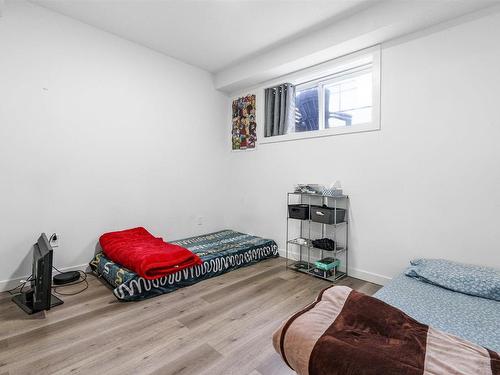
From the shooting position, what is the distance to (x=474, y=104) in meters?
2.16

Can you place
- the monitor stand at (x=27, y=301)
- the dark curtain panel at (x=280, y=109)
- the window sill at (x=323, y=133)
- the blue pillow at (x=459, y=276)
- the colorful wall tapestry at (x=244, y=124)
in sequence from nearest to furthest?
1. the blue pillow at (x=459, y=276)
2. the monitor stand at (x=27, y=301)
3. the window sill at (x=323, y=133)
4. the dark curtain panel at (x=280, y=109)
5. the colorful wall tapestry at (x=244, y=124)

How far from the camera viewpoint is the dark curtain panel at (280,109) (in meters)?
3.45

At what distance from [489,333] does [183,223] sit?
3.23 meters

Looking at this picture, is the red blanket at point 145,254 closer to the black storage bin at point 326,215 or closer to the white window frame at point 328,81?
the black storage bin at point 326,215

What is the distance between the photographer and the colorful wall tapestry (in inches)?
153

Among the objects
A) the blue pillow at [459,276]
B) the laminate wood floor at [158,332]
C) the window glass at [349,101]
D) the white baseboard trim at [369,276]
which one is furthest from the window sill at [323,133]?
the laminate wood floor at [158,332]

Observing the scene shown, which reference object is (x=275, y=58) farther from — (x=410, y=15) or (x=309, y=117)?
(x=410, y=15)

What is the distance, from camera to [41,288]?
2002 millimetres

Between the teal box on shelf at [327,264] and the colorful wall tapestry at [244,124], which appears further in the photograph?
the colorful wall tapestry at [244,124]

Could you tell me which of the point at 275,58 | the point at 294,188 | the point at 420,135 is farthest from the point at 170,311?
the point at 275,58

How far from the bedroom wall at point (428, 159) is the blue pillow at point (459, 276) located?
0.17m

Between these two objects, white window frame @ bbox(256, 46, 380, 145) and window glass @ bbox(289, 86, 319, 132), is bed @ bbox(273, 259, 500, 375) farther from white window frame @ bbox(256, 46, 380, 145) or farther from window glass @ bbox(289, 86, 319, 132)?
window glass @ bbox(289, 86, 319, 132)

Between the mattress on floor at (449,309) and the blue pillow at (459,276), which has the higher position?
the blue pillow at (459,276)

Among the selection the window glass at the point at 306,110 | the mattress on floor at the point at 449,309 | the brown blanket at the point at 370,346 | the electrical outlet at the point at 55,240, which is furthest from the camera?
the window glass at the point at 306,110
